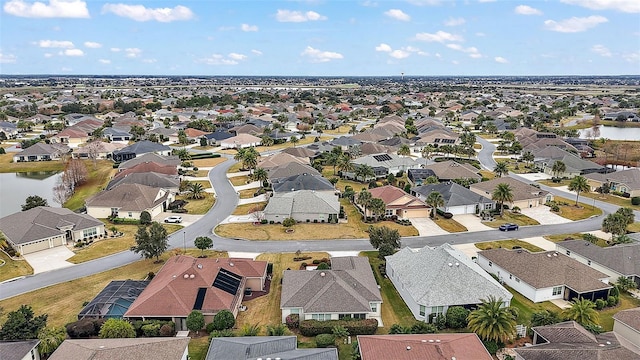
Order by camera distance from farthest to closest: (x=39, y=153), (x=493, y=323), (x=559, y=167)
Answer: (x=39, y=153), (x=559, y=167), (x=493, y=323)

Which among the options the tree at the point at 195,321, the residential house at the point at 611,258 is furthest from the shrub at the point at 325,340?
the residential house at the point at 611,258

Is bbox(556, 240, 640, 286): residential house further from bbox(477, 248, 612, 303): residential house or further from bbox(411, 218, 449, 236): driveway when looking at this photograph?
bbox(411, 218, 449, 236): driveway

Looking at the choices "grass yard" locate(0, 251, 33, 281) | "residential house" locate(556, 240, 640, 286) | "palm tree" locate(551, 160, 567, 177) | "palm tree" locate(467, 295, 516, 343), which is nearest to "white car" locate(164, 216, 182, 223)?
"grass yard" locate(0, 251, 33, 281)

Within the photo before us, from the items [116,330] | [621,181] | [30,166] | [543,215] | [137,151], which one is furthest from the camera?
[137,151]

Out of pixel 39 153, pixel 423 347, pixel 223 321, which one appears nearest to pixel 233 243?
pixel 223 321

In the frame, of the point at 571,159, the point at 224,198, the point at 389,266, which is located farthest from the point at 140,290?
the point at 571,159

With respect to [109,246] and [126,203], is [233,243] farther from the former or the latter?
[126,203]
